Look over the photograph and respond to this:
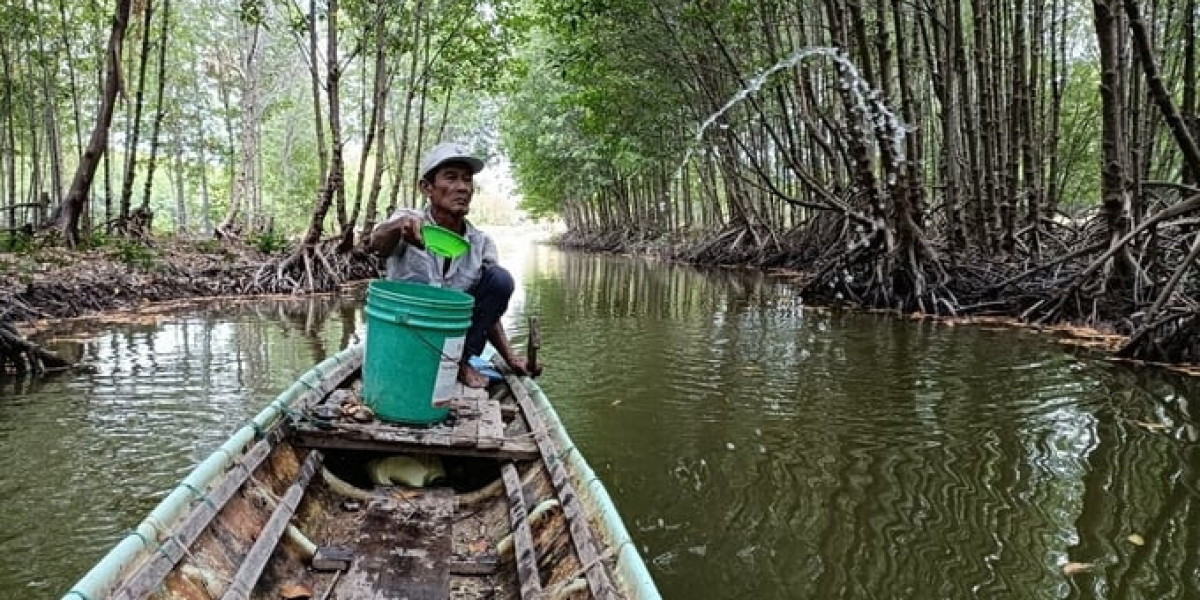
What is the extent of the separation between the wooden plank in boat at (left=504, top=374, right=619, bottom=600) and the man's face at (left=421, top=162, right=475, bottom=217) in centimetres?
105

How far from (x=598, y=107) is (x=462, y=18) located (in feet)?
10.5

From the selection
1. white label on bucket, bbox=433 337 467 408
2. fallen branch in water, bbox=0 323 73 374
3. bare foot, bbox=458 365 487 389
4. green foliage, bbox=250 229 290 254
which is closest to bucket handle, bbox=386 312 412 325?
white label on bucket, bbox=433 337 467 408

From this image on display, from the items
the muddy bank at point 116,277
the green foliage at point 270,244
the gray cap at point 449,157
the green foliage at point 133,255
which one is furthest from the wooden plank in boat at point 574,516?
the green foliage at point 270,244

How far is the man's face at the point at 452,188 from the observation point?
158 inches

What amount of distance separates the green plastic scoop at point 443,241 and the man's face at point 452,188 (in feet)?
0.84

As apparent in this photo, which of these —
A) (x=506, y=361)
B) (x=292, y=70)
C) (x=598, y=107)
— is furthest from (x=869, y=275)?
(x=292, y=70)

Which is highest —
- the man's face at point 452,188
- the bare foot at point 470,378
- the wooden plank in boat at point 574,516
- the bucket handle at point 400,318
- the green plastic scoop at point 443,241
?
the man's face at point 452,188

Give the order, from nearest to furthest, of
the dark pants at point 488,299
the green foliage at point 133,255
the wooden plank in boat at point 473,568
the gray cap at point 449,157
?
the wooden plank in boat at point 473,568 < the gray cap at point 449,157 < the dark pants at point 488,299 < the green foliage at point 133,255

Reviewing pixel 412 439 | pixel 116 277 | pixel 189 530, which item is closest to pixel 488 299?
pixel 412 439

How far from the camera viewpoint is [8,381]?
6.30 metres

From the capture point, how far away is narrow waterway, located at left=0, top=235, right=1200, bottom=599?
3314 mm

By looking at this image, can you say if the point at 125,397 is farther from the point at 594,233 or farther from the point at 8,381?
the point at 594,233

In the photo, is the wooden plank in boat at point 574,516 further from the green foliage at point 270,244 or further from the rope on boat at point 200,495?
the green foliage at point 270,244

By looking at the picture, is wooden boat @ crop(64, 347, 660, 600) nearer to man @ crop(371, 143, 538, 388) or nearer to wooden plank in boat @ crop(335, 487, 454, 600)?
wooden plank in boat @ crop(335, 487, 454, 600)
